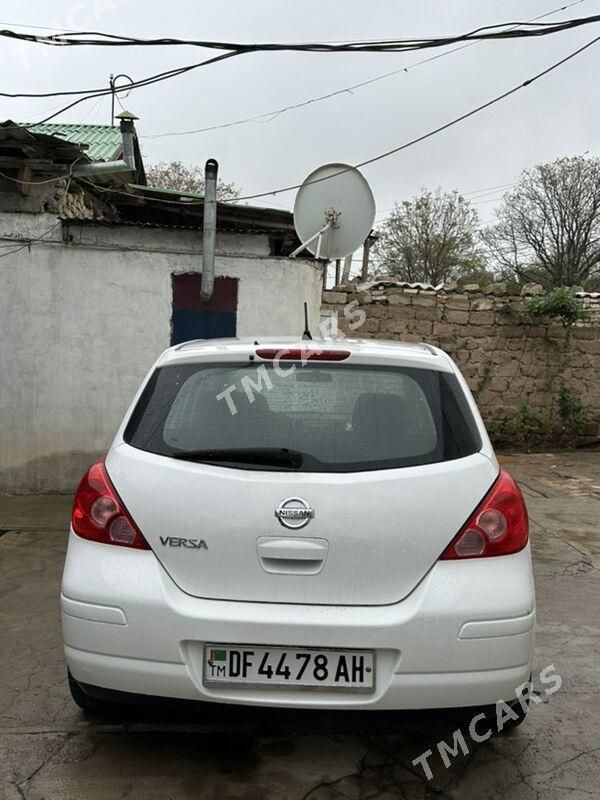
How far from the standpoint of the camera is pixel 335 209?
6.75m

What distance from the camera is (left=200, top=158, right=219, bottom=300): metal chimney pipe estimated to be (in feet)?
21.0

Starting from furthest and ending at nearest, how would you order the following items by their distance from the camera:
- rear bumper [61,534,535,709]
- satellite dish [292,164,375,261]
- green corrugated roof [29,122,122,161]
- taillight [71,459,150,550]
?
green corrugated roof [29,122,122,161] → satellite dish [292,164,375,261] → taillight [71,459,150,550] → rear bumper [61,534,535,709]

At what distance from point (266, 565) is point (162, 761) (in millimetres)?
905

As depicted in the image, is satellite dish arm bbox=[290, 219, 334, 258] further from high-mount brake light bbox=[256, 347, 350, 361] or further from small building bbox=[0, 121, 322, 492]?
high-mount brake light bbox=[256, 347, 350, 361]

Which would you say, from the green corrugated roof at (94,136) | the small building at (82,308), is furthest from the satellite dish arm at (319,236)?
the green corrugated roof at (94,136)

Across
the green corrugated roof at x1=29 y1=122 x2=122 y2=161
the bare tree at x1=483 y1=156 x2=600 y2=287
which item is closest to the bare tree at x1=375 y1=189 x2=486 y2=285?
the bare tree at x1=483 y1=156 x2=600 y2=287

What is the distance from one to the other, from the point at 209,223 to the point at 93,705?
465cm

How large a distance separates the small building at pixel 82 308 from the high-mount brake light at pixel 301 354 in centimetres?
433

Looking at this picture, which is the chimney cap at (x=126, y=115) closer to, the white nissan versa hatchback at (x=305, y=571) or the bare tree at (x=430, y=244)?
the white nissan versa hatchback at (x=305, y=571)

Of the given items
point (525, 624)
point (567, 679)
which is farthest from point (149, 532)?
point (567, 679)

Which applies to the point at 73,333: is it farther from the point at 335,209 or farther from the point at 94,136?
the point at 94,136

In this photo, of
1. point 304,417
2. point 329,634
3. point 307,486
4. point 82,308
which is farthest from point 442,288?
point 329,634

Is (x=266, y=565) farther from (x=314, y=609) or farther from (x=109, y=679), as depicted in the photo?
(x=109, y=679)

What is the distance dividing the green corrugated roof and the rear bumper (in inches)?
327
